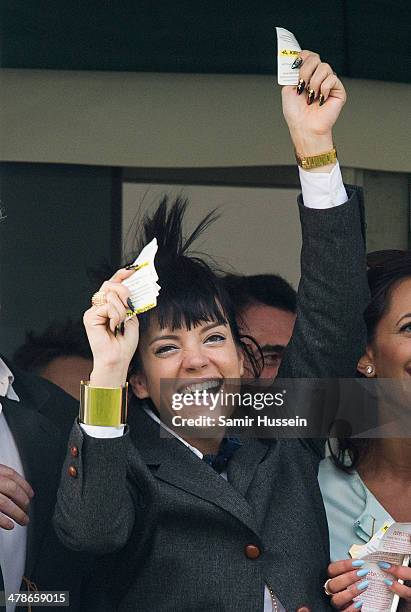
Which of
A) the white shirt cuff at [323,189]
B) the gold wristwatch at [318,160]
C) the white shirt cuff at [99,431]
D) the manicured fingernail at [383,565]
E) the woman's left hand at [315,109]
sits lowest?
the manicured fingernail at [383,565]

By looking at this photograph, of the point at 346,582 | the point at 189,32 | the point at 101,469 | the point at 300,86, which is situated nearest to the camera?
the point at 101,469

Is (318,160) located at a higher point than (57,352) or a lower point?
higher

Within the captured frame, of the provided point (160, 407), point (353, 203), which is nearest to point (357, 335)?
point (353, 203)

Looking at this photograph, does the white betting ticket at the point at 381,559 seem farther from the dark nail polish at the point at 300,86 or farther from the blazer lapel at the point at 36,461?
the dark nail polish at the point at 300,86

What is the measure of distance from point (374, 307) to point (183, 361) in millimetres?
491

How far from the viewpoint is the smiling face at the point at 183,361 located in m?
2.37

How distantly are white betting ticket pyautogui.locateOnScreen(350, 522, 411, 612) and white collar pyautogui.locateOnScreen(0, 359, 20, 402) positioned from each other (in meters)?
0.74

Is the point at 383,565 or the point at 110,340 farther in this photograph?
the point at 383,565

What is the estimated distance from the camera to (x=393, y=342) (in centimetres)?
262

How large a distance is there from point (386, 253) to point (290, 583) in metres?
0.88

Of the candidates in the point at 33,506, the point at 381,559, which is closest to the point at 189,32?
the point at 33,506

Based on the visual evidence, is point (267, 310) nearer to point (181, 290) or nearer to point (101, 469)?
point (181, 290)

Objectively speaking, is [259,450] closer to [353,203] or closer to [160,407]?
[160,407]

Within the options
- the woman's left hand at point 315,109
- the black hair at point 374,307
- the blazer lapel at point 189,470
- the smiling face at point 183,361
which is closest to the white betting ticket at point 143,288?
the smiling face at point 183,361
